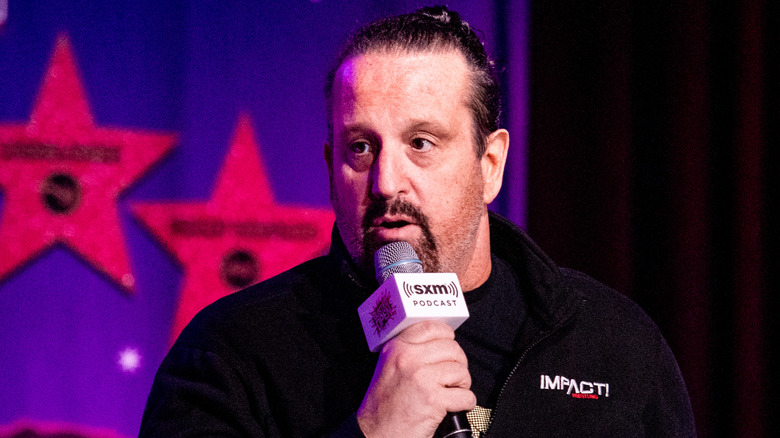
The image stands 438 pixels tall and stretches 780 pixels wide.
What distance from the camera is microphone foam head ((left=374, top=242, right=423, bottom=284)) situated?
129 centimetres

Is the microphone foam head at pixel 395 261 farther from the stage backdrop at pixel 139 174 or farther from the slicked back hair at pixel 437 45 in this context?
the stage backdrop at pixel 139 174

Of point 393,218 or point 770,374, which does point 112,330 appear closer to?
point 393,218

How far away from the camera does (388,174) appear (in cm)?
150

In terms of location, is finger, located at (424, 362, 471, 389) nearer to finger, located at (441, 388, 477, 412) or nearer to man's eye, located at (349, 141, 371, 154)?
finger, located at (441, 388, 477, 412)

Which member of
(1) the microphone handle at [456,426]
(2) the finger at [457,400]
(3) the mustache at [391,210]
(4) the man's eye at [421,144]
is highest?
(4) the man's eye at [421,144]

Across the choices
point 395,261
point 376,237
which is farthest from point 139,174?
point 395,261

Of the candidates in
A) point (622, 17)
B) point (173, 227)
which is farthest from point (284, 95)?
point (622, 17)

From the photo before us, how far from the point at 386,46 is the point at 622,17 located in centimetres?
147

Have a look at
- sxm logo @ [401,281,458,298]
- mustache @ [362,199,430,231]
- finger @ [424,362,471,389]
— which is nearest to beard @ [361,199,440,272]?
mustache @ [362,199,430,231]

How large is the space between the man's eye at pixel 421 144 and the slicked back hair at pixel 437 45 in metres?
0.19

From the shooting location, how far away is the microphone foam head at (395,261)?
4.25ft

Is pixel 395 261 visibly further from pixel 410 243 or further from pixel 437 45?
pixel 437 45

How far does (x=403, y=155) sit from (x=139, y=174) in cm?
165

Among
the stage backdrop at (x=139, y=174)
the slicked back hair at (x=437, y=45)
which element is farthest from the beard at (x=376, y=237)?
the stage backdrop at (x=139, y=174)
